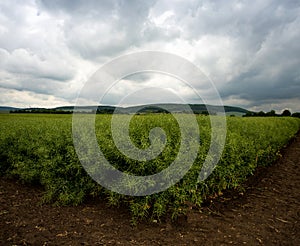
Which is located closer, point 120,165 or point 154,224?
point 154,224

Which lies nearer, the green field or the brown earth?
the brown earth

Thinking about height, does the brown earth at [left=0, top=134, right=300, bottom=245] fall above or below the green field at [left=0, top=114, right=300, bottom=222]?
below

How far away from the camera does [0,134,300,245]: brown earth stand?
376 centimetres

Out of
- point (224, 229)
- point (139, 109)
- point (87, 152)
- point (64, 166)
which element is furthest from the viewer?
point (139, 109)

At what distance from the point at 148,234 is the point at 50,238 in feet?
4.47

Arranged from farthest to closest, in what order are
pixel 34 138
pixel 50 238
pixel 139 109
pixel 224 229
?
pixel 34 138 < pixel 139 109 < pixel 224 229 < pixel 50 238

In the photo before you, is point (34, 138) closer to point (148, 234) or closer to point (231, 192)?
point (148, 234)

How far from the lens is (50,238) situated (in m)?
3.81

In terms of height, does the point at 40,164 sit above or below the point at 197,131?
below

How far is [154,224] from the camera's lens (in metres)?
4.11

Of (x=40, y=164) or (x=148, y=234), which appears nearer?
(x=148, y=234)

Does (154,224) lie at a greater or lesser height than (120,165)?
lesser

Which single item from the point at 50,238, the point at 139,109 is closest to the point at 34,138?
the point at 139,109

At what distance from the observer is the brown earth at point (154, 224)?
3760mm
